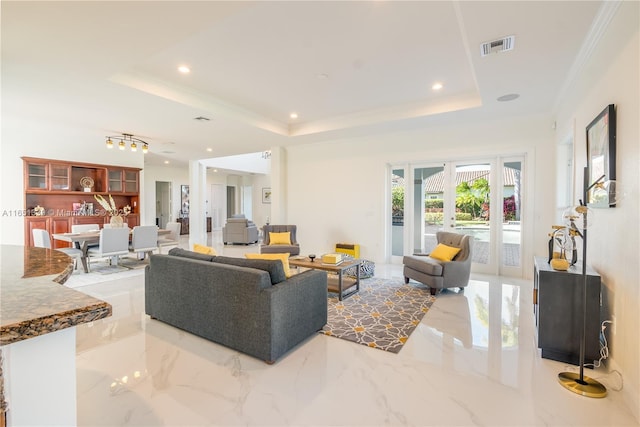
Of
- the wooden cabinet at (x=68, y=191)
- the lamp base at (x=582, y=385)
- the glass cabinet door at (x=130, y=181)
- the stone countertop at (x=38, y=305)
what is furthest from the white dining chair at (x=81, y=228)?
the lamp base at (x=582, y=385)

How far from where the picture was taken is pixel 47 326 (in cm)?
79

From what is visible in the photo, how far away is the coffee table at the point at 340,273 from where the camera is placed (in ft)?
12.9

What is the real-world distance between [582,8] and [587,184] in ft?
4.72

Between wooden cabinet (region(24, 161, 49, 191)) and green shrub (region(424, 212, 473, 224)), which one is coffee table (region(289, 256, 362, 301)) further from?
wooden cabinet (region(24, 161, 49, 191))

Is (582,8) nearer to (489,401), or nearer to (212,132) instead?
(489,401)

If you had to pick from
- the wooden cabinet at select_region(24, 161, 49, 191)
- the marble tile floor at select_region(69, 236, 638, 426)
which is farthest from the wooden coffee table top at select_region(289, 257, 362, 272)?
the wooden cabinet at select_region(24, 161, 49, 191)

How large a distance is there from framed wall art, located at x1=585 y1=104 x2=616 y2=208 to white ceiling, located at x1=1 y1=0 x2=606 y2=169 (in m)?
0.78

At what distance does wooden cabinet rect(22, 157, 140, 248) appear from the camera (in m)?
6.51

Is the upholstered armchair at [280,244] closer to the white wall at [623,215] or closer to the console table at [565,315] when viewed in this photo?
Answer: the console table at [565,315]

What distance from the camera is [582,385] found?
213 centimetres

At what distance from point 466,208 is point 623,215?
11.6ft

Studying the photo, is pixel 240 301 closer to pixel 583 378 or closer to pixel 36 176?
pixel 583 378

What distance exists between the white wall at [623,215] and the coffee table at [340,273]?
2.48 metres

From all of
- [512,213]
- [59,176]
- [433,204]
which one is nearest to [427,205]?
[433,204]
